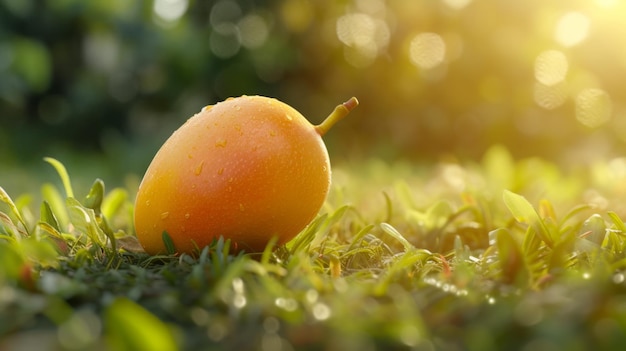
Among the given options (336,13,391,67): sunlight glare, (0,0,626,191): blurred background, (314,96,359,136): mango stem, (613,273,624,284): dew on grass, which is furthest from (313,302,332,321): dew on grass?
(336,13,391,67): sunlight glare

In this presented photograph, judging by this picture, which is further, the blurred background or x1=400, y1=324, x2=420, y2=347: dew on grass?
the blurred background

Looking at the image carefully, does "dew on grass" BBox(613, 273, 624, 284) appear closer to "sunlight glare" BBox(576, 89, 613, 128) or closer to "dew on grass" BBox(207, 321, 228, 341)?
"dew on grass" BBox(207, 321, 228, 341)

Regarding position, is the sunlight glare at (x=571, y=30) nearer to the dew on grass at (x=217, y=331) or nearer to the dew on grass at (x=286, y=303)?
the dew on grass at (x=286, y=303)

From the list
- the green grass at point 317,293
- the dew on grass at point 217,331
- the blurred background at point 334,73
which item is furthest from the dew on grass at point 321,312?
the blurred background at point 334,73

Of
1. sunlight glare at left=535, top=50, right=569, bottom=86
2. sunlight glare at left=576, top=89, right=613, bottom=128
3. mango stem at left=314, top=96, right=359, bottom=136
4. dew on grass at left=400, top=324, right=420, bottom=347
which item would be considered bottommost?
sunlight glare at left=576, top=89, right=613, bottom=128

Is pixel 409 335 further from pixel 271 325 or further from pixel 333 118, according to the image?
pixel 333 118

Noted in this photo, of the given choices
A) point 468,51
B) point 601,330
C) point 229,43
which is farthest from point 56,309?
point 229,43

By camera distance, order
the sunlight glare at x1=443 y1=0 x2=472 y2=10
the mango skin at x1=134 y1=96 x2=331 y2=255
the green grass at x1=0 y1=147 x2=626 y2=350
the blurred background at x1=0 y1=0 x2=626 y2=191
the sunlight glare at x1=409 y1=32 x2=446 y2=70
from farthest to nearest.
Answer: the sunlight glare at x1=409 y1=32 x2=446 y2=70 → the sunlight glare at x1=443 y1=0 x2=472 y2=10 → the blurred background at x1=0 y1=0 x2=626 y2=191 → the mango skin at x1=134 y1=96 x2=331 y2=255 → the green grass at x1=0 y1=147 x2=626 y2=350

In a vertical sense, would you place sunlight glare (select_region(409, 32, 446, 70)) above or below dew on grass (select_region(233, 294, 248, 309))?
below
